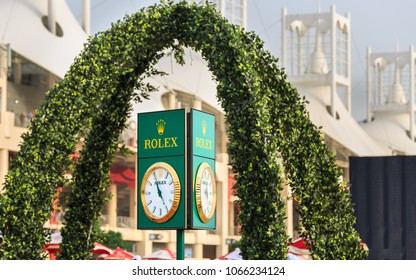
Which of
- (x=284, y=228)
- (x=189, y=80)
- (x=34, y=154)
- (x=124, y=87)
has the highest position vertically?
(x=189, y=80)

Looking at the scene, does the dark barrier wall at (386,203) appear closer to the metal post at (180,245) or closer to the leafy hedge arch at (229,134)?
the leafy hedge arch at (229,134)

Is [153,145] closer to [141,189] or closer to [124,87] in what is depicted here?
[141,189]

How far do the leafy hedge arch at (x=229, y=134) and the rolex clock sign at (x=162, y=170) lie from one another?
0.81 m

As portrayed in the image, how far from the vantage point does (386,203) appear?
2783 centimetres

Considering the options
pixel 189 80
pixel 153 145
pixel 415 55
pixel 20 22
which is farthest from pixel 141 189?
pixel 415 55

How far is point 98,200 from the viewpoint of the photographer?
17125 millimetres

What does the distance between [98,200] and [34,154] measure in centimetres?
192

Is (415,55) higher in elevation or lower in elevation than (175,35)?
higher

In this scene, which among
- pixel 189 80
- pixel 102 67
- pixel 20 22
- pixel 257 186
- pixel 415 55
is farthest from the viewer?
pixel 415 55

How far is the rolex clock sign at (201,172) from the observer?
15.2 metres

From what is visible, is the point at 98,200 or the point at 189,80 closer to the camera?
the point at 98,200

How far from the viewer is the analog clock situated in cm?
1530

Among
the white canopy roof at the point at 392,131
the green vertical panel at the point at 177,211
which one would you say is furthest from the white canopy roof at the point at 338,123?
the green vertical panel at the point at 177,211

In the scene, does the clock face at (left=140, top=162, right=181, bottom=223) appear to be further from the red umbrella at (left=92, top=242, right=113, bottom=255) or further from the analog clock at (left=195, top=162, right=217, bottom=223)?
the red umbrella at (left=92, top=242, right=113, bottom=255)
